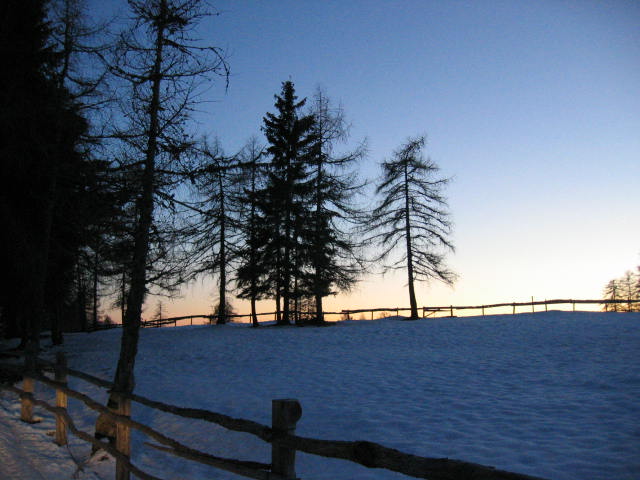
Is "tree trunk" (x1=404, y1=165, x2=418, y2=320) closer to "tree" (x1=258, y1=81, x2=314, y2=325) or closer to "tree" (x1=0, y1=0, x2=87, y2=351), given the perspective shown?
"tree" (x1=258, y1=81, x2=314, y2=325)

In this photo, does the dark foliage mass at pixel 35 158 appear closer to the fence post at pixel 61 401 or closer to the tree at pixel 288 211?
the fence post at pixel 61 401

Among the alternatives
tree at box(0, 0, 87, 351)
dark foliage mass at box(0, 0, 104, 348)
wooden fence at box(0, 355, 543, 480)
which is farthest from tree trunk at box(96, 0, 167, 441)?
tree at box(0, 0, 87, 351)

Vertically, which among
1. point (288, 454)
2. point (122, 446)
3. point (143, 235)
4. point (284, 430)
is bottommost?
point (122, 446)

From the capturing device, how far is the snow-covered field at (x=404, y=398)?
614cm

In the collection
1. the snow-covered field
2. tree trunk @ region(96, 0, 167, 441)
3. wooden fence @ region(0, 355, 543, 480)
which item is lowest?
the snow-covered field

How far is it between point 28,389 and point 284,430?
803 centimetres

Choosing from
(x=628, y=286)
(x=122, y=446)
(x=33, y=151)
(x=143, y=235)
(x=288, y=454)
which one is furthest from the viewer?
(x=628, y=286)

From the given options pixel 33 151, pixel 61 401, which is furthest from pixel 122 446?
pixel 33 151

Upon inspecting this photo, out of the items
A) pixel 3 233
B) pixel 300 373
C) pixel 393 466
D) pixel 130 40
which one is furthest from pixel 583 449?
pixel 3 233

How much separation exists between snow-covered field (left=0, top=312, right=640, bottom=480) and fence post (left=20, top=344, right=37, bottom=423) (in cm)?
31

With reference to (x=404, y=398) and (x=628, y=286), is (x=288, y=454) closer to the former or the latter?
(x=404, y=398)

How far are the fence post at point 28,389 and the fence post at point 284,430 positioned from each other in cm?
738

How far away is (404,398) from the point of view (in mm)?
9328

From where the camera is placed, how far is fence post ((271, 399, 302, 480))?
334cm
